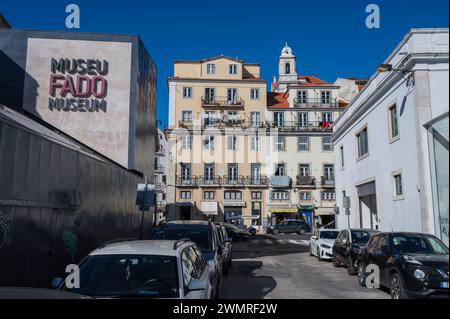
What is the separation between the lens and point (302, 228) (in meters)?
45.9

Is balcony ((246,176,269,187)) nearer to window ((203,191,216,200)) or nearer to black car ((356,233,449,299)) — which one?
window ((203,191,216,200))

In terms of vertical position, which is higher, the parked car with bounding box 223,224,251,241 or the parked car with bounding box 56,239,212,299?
the parked car with bounding box 56,239,212,299

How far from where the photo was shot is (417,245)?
10.1 meters

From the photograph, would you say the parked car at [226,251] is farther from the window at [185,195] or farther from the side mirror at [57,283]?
the window at [185,195]

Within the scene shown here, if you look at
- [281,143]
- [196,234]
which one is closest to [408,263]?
[196,234]

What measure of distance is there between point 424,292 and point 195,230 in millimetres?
5407

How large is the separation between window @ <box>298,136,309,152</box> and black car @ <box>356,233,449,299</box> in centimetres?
4129

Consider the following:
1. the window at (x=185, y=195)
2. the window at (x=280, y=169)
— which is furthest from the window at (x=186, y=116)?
the window at (x=280, y=169)

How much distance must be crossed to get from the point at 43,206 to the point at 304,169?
44677 mm

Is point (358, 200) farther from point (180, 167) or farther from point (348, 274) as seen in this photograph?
point (180, 167)

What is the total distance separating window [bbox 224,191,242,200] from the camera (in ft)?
169

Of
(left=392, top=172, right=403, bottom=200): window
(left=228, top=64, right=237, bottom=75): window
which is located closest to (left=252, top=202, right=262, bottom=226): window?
(left=228, top=64, right=237, bottom=75): window

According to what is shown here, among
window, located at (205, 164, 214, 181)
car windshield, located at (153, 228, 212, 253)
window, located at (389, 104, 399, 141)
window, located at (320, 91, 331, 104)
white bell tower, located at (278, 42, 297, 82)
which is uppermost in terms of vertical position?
white bell tower, located at (278, 42, 297, 82)
